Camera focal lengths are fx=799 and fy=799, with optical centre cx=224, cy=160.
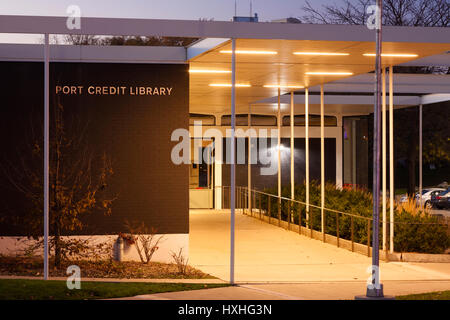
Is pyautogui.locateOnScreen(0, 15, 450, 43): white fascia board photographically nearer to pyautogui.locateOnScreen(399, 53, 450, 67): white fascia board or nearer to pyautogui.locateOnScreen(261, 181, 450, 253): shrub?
pyautogui.locateOnScreen(261, 181, 450, 253): shrub

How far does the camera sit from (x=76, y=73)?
609 inches

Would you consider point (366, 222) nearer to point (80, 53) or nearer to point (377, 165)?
point (377, 165)

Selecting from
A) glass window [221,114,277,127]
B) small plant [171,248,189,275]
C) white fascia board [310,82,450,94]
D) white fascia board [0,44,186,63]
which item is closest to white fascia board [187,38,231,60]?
white fascia board [0,44,186,63]

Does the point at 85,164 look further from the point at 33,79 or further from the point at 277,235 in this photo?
the point at 277,235

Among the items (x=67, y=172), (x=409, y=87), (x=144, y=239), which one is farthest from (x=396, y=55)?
(x=409, y=87)

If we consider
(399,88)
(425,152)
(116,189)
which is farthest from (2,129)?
(425,152)

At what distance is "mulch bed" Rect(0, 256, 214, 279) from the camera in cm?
1393

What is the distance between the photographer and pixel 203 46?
14.3 metres

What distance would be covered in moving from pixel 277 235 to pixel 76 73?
7.74 meters

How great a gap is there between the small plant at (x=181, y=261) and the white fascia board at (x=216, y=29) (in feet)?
13.6

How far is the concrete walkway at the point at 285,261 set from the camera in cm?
1414

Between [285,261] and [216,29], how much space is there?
5.38 m

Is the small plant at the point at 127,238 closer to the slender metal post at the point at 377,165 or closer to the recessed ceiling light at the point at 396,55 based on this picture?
the slender metal post at the point at 377,165
